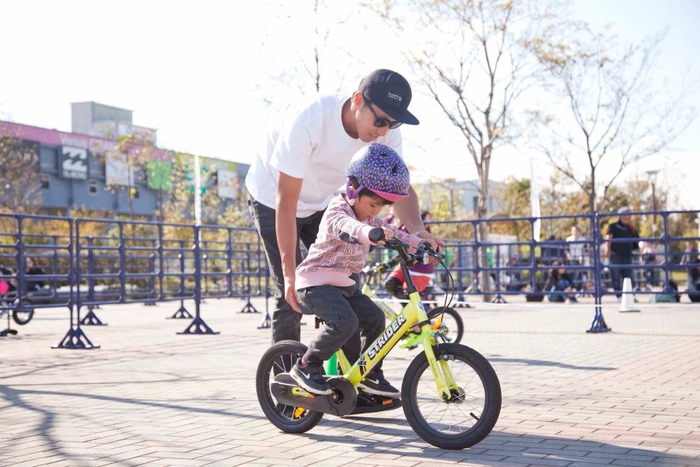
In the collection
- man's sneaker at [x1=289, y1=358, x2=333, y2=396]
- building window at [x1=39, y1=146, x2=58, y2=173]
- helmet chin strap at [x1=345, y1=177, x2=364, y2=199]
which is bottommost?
man's sneaker at [x1=289, y1=358, x2=333, y2=396]

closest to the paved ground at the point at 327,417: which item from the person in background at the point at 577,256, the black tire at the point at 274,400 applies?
the black tire at the point at 274,400

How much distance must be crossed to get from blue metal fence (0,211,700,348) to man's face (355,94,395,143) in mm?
909

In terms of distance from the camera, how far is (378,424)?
4871 mm

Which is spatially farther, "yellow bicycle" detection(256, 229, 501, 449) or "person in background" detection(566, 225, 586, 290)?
"person in background" detection(566, 225, 586, 290)

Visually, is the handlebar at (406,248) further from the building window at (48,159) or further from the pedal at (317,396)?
the building window at (48,159)

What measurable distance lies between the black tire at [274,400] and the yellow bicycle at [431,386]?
0.20 m

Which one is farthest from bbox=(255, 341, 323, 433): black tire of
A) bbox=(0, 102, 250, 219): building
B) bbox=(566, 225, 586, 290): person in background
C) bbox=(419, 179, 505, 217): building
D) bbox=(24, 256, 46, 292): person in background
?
bbox=(0, 102, 250, 219): building

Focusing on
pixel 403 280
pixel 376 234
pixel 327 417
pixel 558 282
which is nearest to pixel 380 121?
pixel 376 234

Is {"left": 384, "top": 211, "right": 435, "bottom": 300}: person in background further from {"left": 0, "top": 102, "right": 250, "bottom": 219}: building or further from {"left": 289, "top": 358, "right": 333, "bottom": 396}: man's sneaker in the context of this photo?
{"left": 0, "top": 102, "right": 250, "bottom": 219}: building

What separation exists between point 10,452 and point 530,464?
8.32ft

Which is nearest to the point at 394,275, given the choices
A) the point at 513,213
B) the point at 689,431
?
the point at 689,431

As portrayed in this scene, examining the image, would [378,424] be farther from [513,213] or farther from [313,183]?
[513,213]

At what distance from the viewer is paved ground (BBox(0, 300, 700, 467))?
399cm

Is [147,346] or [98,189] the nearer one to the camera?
[147,346]
